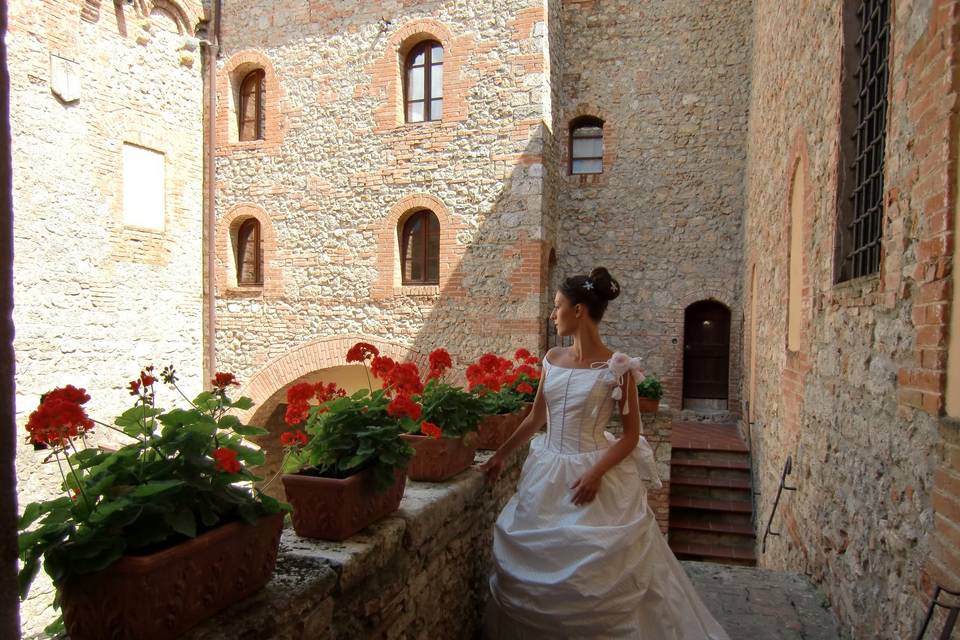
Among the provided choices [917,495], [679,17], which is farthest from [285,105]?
[917,495]

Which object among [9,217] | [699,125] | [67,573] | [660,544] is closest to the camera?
[9,217]

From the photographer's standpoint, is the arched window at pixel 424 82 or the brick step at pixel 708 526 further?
the arched window at pixel 424 82

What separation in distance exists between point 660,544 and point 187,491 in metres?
2.12

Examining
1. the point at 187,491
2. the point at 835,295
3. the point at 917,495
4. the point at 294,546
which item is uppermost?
the point at 835,295

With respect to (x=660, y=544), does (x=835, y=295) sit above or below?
above

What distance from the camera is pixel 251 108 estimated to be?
35.3 ft

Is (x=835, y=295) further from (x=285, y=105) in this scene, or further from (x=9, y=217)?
(x=285, y=105)

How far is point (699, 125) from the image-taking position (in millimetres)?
9906

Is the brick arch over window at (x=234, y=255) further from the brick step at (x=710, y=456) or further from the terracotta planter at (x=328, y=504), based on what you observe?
the terracotta planter at (x=328, y=504)

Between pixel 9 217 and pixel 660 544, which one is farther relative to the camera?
pixel 660 544

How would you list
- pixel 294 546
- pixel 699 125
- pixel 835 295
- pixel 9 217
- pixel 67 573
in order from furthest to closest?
pixel 699 125, pixel 835 295, pixel 294 546, pixel 67 573, pixel 9 217

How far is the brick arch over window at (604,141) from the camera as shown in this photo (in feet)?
33.7

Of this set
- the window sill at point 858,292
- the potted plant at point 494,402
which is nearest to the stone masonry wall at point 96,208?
the potted plant at point 494,402

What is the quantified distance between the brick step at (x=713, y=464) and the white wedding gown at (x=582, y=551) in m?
5.41
